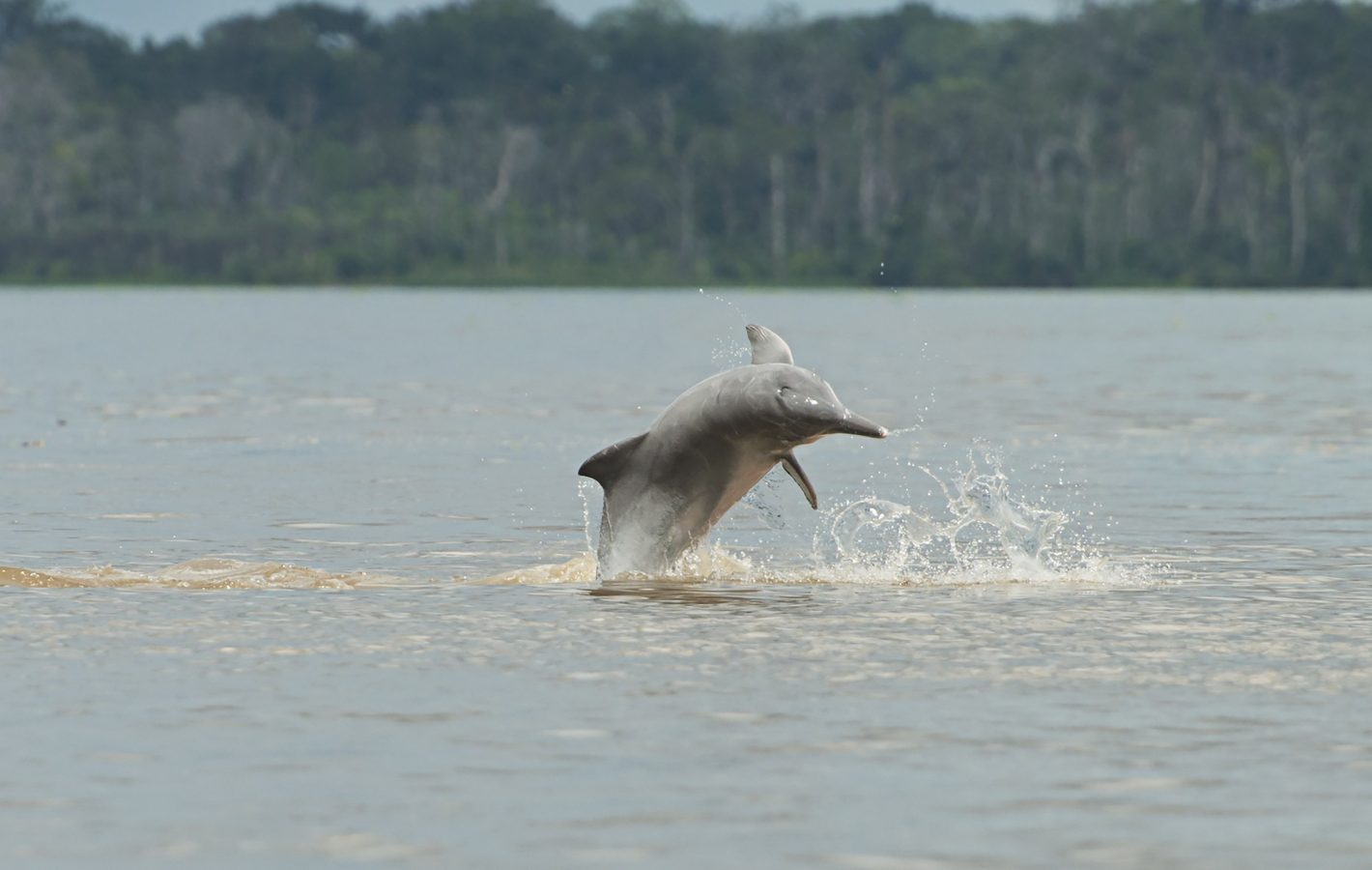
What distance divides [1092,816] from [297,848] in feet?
11.2

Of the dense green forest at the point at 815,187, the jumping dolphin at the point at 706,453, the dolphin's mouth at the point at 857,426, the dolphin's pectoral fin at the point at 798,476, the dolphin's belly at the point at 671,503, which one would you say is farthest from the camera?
the dense green forest at the point at 815,187

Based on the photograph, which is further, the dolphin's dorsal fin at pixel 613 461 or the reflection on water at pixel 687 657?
the dolphin's dorsal fin at pixel 613 461

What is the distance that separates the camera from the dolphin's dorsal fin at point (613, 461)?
18328mm

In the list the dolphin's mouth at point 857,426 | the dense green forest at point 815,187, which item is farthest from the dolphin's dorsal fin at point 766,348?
the dense green forest at point 815,187

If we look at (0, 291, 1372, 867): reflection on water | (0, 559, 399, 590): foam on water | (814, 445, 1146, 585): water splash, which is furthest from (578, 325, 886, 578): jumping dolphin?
(0, 559, 399, 590): foam on water

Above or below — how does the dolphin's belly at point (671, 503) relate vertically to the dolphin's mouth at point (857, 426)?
below

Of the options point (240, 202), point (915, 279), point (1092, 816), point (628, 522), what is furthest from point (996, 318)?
point (1092, 816)

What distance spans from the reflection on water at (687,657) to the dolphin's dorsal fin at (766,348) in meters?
1.73

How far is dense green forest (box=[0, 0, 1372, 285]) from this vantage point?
543 ft

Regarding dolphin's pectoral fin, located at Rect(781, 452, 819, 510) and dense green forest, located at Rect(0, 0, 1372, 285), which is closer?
dolphin's pectoral fin, located at Rect(781, 452, 819, 510)

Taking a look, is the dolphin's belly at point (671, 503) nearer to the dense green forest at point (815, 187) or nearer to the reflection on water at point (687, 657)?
the reflection on water at point (687, 657)

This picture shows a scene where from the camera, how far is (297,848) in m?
10.6

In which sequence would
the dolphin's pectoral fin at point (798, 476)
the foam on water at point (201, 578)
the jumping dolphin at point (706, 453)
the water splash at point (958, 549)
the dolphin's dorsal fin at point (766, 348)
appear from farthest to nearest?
the water splash at point (958, 549)
the foam on water at point (201, 578)
the dolphin's dorsal fin at point (766, 348)
the dolphin's pectoral fin at point (798, 476)
the jumping dolphin at point (706, 453)

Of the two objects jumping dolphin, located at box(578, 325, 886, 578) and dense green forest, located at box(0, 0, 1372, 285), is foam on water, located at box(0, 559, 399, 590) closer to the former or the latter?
jumping dolphin, located at box(578, 325, 886, 578)
